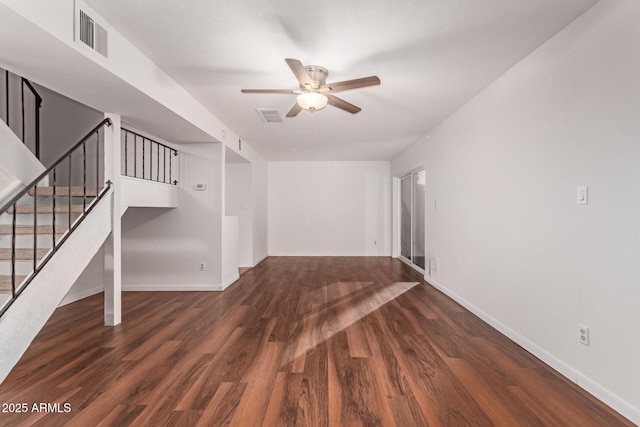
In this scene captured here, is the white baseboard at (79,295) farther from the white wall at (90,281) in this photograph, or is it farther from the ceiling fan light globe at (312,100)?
the ceiling fan light globe at (312,100)

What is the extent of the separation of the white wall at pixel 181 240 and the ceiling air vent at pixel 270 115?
1.02 metres

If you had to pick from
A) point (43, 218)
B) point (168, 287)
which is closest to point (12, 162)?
point (43, 218)

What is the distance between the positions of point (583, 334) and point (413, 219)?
16.6ft

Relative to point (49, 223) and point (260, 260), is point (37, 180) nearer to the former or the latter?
point (49, 223)

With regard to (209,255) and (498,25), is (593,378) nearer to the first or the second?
(498,25)

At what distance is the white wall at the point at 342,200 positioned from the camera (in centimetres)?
861

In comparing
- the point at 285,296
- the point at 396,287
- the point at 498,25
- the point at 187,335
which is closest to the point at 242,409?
the point at 187,335

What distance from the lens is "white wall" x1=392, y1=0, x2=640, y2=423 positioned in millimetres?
1873

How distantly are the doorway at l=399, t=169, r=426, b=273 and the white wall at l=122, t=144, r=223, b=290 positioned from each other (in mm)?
3749

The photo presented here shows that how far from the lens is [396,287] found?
16.7 feet

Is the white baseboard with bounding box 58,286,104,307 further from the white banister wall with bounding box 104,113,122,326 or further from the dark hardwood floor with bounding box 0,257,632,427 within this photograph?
the white banister wall with bounding box 104,113,122,326

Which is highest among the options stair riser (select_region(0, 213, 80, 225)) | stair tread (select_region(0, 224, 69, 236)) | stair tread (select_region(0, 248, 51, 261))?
stair riser (select_region(0, 213, 80, 225))

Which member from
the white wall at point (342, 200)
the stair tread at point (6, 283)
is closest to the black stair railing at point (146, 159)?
the stair tread at point (6, 283)

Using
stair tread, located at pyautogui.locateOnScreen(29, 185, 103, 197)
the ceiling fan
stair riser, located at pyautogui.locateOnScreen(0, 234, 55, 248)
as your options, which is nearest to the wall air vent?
the ceiling fan
